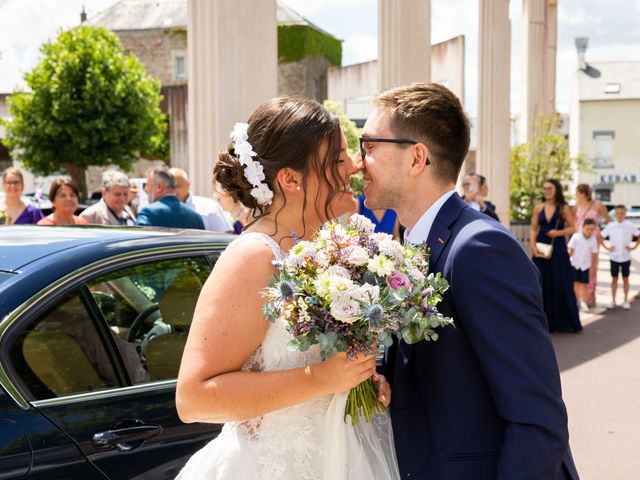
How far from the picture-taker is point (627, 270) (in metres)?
13.7

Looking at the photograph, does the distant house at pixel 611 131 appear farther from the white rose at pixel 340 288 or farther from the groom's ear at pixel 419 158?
the white rose at pixel 340 288

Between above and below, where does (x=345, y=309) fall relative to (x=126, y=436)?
above

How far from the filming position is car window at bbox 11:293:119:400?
2.73 m

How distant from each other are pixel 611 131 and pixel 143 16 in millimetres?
33753

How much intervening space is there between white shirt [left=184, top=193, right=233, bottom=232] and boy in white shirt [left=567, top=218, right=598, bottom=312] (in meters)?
6.32

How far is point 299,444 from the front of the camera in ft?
7.15

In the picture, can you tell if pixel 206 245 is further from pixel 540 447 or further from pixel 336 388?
pixel 540 447

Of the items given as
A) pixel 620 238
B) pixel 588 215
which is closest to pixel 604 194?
→ pixel 620 238

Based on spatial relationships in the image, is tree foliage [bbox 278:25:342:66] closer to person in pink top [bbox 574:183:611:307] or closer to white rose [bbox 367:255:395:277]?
person in pink top [bbox 574:183:611:307]

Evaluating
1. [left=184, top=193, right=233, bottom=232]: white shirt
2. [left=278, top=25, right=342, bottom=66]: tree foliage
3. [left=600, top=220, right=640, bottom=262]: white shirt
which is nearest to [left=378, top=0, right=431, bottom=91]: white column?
[left=184, top=193, right=233, bottom=232]: white shirt

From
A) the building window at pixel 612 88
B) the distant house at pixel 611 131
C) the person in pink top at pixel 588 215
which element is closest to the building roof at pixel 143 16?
the distant house at pixel 611 131

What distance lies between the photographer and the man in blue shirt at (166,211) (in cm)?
773

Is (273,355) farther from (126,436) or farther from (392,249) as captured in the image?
(126,436)

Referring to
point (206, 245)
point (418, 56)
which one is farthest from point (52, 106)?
point (206, 245)
